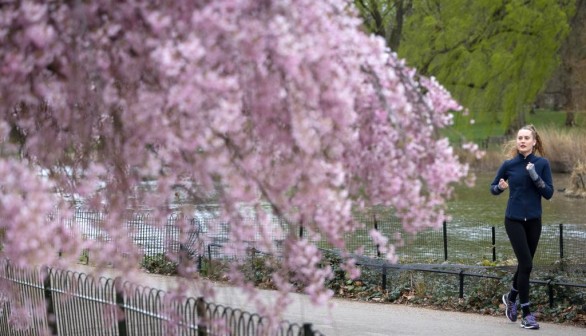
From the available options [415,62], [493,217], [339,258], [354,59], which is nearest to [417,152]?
[354,59]

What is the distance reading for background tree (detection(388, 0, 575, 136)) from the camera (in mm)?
29938

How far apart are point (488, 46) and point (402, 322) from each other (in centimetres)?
2177

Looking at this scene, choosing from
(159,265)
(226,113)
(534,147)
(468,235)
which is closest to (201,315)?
(226,113)

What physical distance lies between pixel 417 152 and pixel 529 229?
16.1 ft

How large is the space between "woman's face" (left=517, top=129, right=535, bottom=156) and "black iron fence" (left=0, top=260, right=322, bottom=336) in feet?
10.0

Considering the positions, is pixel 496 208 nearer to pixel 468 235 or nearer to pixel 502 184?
pixel 468 235

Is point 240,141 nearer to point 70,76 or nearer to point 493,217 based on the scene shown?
point 70,76

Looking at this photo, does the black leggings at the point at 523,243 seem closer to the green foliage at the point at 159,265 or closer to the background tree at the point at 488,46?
the green foliage at the point at 159,265

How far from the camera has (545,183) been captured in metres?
9.42

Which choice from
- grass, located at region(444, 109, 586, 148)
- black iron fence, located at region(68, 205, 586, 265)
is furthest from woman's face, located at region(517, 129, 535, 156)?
black iron fence, located at region(68, 205, 586, 265)

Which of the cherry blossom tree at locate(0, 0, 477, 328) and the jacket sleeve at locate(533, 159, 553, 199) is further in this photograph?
the jacket sleeve at locate(533, 159, 553, 199)

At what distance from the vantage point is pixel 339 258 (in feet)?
43.1

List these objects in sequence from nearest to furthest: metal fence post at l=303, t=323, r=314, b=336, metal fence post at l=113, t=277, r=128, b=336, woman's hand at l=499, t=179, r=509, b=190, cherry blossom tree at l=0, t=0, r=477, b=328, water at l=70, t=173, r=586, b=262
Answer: cherry blossom tree at l=0, t=0, r=477, b=328 < metal fence post at l=303, t=323, r=314, b=336 < metal fence post at l=113, t=277, r=128, b=336 < woman's hand at l=499, t=179, r=509, b=190 < water at l=70, t=173, r=586, b=262

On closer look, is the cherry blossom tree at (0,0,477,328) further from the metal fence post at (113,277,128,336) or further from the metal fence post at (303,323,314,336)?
the metal fence post at (113,277,128,336)
